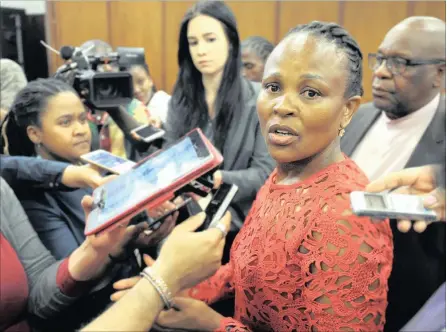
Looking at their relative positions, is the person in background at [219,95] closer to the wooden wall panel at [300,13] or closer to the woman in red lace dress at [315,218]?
the woman in red lace dress at [315,218]

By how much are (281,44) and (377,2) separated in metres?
2.94

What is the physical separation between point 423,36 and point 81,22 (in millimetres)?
2056

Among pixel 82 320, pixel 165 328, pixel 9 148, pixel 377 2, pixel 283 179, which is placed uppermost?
pixel 377 2

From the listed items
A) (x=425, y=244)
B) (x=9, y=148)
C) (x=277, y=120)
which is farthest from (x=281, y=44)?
(x=9, y=148)

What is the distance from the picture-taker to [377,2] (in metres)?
3.11

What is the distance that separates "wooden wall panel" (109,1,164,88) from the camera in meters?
2.05

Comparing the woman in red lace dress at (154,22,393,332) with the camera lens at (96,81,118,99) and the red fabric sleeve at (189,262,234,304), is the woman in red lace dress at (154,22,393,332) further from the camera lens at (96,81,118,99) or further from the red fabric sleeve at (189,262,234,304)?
the camera lens at (96,81,118,99)

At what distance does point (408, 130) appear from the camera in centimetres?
115

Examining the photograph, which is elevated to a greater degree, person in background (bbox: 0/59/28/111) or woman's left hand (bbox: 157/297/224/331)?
person in background (bbox: 0/59/28/111)

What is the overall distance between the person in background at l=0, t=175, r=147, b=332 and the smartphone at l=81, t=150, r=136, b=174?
4cm

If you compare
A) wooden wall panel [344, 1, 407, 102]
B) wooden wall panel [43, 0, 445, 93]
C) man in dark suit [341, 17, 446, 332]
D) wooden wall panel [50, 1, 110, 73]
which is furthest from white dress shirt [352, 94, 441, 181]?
wooden wall panel [344, 1, 407, 102]

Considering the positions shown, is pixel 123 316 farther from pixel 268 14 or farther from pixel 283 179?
pixel 268 14

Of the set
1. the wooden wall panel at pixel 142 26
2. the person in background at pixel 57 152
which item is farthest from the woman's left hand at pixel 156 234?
the wooden wall panel at pixel 142 26

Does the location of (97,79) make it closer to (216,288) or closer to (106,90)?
(106,90)
